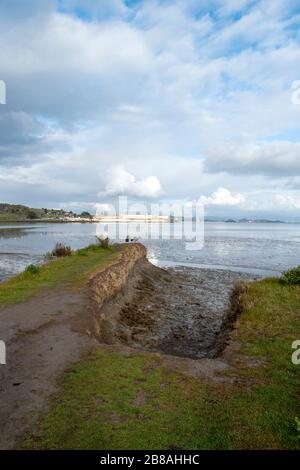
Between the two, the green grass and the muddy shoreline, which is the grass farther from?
the green grass

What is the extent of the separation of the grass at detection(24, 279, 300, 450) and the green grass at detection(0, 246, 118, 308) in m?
6.68

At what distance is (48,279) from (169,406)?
41.3 feet

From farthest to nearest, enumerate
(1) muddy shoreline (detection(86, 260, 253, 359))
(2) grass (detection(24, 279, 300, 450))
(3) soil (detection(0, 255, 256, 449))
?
(1) muddy shoreline (detection(86, 260, 253, 359)) → (3) soil (detection(0, 255, 256, 449)) → (2) grass (detection(24, 279, 300, 450))

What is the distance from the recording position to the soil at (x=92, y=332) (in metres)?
7.03

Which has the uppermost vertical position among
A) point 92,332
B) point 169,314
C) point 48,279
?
point 48,279

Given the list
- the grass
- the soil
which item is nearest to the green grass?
the soil

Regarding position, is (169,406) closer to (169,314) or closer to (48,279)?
(169,314)

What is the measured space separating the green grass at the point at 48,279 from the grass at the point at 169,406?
21.9ft

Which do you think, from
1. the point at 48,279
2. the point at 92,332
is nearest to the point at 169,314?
the point at 48,279

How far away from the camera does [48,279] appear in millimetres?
17969

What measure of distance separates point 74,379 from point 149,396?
64.7 inches

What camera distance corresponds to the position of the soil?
277 inches

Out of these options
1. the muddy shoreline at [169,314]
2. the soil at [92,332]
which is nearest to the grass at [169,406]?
the soil at [92,332]
